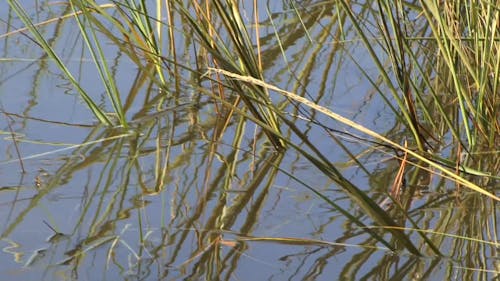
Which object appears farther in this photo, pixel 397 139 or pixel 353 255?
pixel 397 139

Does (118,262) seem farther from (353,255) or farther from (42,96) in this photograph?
(42,96)

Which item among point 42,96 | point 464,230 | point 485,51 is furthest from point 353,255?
point 42,96

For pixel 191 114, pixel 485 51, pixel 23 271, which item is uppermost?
pixel 485 51

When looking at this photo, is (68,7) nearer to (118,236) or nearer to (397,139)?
(397,139)

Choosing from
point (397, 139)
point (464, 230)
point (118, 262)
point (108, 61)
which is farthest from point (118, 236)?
point (108, 61)

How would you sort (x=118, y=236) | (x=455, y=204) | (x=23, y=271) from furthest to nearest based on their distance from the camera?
(x=455, y=204), (x=118, y=236), (x=23, y=271)

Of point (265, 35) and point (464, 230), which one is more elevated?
point (265, 35)

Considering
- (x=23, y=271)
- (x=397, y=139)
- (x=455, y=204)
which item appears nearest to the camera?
(x=23, y=271)
